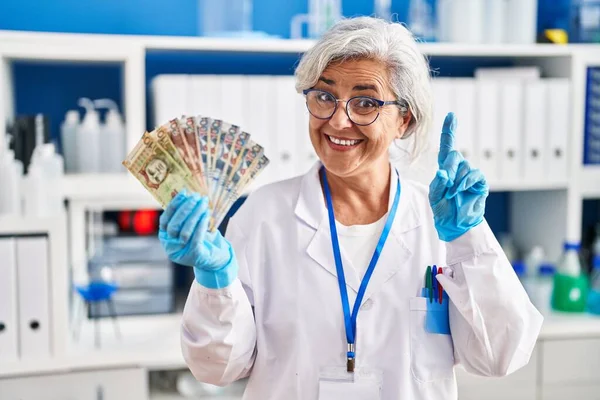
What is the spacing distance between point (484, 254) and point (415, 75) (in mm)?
374

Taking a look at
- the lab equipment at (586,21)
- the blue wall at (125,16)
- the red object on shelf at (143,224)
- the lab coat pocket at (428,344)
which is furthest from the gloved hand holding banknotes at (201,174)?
the lab equipment at (586,21)

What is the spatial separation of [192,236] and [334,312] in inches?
13.8

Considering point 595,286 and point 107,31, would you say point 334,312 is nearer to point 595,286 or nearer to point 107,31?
point 595,286

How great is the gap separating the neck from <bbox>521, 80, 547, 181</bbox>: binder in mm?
1252

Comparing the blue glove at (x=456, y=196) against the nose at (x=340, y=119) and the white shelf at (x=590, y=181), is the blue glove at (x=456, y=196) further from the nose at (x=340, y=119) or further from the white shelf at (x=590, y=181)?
the white shelf at (x=590, y=181)

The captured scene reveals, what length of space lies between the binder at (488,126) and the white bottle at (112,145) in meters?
1.20

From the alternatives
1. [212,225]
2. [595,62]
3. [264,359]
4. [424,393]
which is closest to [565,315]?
[595,62]

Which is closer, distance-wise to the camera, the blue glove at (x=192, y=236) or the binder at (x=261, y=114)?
the blue glove at (x=192, y=236)

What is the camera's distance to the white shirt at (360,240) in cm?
146

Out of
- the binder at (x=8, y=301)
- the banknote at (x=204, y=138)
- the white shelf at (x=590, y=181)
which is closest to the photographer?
the banknote at (x=204, y=138)

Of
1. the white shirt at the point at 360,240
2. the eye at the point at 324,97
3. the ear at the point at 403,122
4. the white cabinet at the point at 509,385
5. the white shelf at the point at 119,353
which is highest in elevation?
the eye at the point at 324,97

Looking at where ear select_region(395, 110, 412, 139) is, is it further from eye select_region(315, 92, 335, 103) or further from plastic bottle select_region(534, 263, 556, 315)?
plastic bottle select_region(534, 263, 556, 315)

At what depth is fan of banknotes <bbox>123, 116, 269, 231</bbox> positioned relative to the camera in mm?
1284

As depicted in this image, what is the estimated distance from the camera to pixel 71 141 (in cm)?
238
